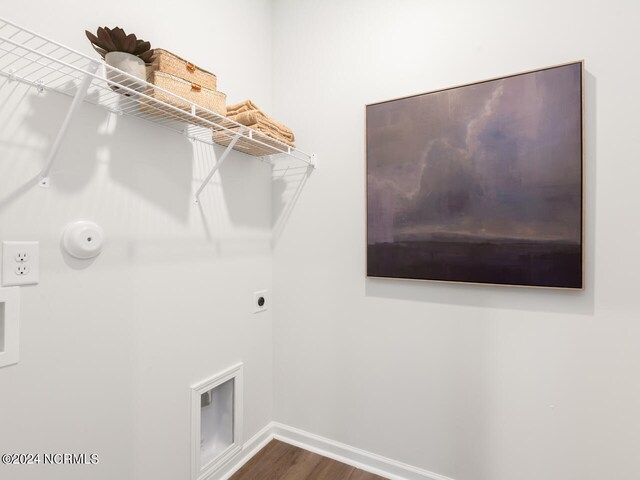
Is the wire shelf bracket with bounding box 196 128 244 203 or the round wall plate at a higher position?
the wire shelf bracket with bounding box 196 128 244 203

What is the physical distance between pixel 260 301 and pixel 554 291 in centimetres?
130

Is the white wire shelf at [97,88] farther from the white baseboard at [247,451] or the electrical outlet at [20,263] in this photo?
the white baseboard at [247,451]

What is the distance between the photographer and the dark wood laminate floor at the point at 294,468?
5.03 ft

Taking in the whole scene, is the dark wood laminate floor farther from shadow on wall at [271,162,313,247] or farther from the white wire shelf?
the white wire shelf

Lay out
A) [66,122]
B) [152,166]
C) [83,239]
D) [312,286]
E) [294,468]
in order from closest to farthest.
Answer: [66,122] → [83,239] → [152,166] → [294,468] → [312,286]

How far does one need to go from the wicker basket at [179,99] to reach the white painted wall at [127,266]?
0.13 metres

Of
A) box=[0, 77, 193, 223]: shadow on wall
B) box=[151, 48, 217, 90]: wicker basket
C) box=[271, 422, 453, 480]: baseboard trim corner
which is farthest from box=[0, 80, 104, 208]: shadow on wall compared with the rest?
box=[271, 422, 453, 480]: baseboard trim corner

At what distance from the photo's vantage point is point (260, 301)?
174 cm

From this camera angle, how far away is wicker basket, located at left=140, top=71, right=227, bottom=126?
3.33 ft

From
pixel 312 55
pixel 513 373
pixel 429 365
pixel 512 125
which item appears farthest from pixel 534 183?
pixel 312 55

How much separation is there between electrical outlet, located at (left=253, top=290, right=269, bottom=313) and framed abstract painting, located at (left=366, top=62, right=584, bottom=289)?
61 centimetres

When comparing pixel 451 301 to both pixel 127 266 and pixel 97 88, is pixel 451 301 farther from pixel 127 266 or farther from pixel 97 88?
pixel 97 88

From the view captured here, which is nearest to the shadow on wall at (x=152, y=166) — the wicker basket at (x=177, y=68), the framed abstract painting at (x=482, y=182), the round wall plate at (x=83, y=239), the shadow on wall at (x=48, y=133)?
the shadow on wall at (x=48, y=133)

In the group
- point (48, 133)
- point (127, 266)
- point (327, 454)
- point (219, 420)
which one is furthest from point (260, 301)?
point (48, 133)
